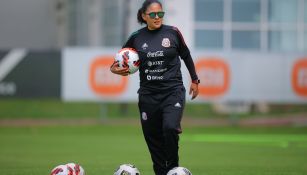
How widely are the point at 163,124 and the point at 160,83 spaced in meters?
0.50

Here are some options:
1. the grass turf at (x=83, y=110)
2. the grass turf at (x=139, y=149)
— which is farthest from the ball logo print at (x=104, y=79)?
the grass turf at (x=83, y=110)

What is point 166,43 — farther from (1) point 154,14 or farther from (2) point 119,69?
(2) point 119,69

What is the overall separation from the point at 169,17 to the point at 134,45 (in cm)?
2035

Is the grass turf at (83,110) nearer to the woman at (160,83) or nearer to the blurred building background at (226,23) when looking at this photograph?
the blurred building background at (226,23)

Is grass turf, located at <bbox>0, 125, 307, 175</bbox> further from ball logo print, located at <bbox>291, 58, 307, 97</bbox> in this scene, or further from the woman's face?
the woman's face

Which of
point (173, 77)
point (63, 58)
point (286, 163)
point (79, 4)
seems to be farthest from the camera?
point (79, 4)

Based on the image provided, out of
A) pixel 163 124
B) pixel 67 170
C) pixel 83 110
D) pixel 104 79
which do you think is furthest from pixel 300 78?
pixel 67 170

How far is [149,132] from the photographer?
457 inches

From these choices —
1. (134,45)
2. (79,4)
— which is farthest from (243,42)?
(134,45)

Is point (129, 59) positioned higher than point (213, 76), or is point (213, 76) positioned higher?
point (129, 59)

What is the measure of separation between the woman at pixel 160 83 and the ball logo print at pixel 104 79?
13.6 m

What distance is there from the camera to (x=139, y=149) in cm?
1866

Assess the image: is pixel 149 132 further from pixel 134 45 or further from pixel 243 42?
pixel 243 42

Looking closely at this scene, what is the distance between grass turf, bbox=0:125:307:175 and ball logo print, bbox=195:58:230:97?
1061 mm
